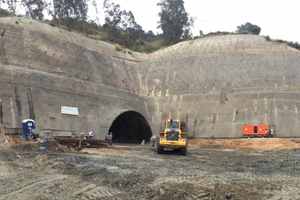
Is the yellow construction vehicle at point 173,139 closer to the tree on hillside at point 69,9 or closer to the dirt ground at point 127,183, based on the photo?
the dirt ground at point 127,183

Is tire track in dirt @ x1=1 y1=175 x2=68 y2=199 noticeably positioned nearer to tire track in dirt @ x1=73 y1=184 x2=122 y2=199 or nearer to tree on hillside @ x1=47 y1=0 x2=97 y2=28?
tire track in dirt @ x1=73 y1=184 x2=122 y2=199

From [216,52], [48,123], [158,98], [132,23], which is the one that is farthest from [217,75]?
[132,23]

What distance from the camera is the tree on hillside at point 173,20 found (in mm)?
67500

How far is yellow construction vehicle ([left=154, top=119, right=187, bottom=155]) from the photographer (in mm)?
18719

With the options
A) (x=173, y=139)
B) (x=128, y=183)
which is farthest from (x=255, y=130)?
(x=128, y=183)

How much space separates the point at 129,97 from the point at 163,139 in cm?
1618

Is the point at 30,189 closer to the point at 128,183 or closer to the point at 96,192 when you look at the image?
the point at 96,192

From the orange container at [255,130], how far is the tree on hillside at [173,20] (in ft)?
134

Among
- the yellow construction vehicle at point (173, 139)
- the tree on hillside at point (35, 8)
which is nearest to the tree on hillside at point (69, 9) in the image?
the tree on hillside at point (35, 8)

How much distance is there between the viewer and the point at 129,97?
113 feet

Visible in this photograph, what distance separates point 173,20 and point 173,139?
54.9m

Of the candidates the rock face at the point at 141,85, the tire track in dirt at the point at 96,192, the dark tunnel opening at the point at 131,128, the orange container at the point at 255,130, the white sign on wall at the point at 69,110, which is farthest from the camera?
the dark tunnel opening at the point at 131,128

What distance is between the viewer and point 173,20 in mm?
68062

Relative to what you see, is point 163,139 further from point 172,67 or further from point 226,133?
point 172,67
